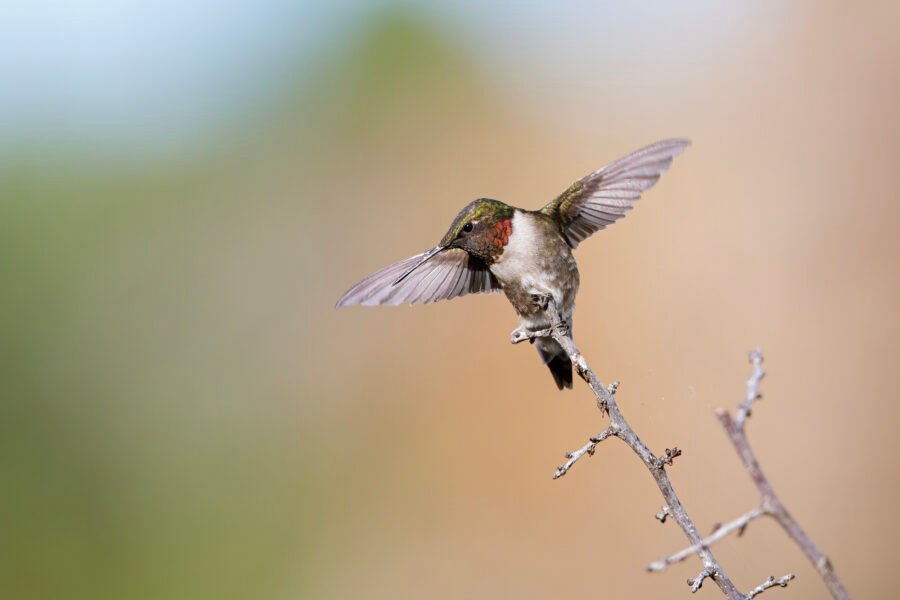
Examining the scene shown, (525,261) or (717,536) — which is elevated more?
(525,261)

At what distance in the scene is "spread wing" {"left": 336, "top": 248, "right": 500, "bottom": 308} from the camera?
3371 mm

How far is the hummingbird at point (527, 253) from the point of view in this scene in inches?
127

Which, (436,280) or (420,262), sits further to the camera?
(436,280)

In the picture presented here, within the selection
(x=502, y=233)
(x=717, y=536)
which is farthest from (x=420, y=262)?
(x=717, y=536)

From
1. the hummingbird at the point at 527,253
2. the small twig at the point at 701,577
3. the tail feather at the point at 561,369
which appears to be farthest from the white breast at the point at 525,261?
the small twig at the point at 701,577

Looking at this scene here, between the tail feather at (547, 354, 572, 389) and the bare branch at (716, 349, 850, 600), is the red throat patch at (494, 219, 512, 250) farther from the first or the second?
the bare branch at (716, 349, 850, 600)

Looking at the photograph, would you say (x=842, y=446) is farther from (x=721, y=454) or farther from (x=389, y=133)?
(x=389, y=133)

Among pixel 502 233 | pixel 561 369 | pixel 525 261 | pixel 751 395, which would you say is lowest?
pixel 751 395

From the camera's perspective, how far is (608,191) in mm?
3467

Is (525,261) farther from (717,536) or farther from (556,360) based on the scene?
(717,536)

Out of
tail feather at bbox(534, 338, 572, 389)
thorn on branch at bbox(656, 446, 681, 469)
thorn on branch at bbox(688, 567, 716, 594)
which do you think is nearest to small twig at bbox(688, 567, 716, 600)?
thorn on branch at bbox(688, 567, 716, 594)

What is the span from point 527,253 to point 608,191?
1.41 ft

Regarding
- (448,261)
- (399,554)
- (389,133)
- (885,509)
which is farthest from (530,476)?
(448,261)

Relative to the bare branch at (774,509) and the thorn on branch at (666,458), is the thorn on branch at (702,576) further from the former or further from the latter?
the bare branch at (774,509)
